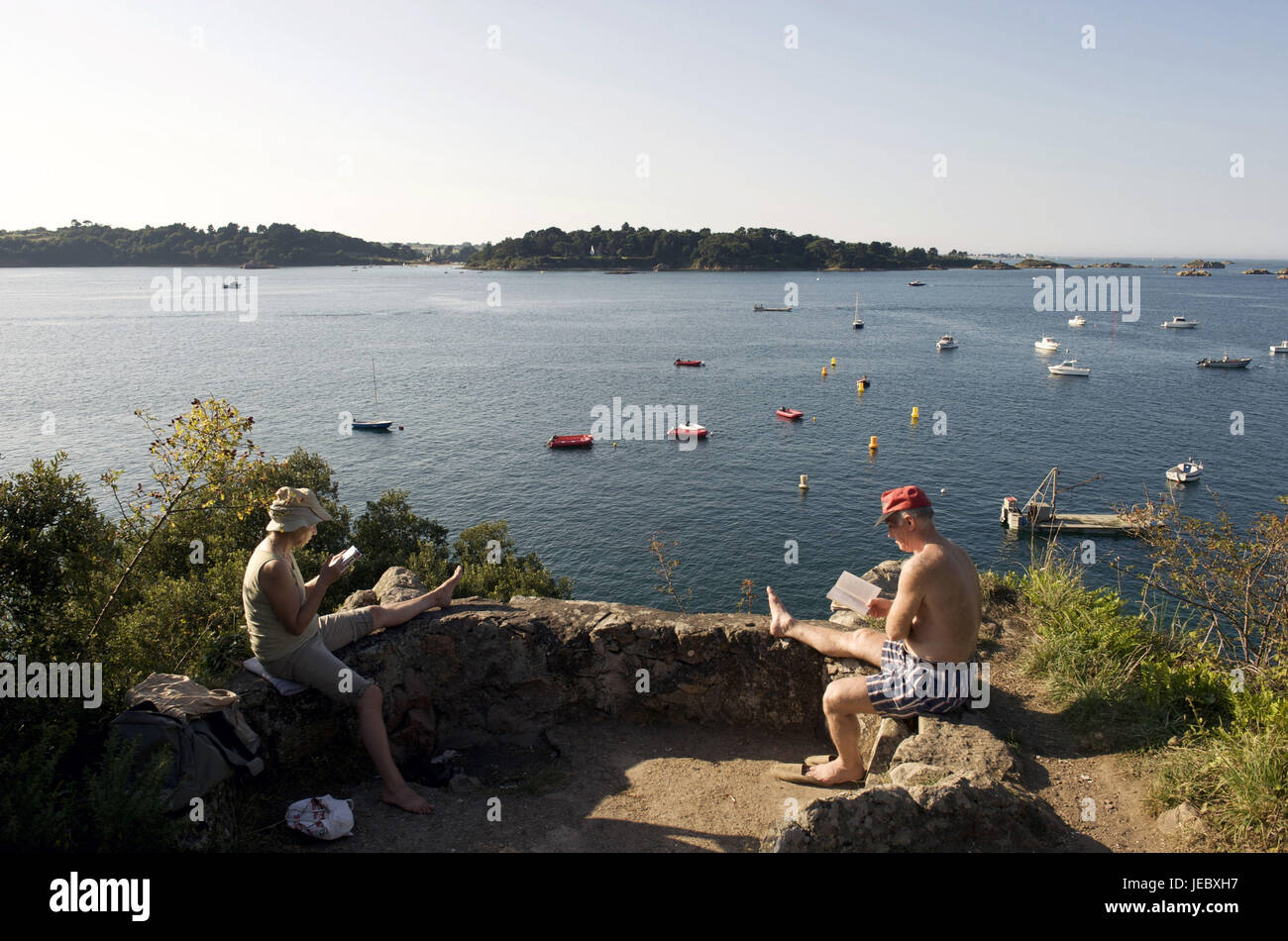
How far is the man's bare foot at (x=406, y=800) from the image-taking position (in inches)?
246

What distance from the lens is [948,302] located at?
158 meters

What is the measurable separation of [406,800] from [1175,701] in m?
7.25

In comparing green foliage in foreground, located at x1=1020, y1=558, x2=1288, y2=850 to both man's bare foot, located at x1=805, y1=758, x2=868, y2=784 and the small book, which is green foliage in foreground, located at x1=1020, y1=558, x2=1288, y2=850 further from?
the small book

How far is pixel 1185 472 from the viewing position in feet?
136

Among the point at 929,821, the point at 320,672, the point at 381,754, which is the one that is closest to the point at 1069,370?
the point at 929,821

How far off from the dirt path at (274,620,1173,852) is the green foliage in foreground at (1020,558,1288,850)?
35cm

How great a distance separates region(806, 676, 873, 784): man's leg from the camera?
20.9 feet

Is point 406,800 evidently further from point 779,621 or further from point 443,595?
point 779,621

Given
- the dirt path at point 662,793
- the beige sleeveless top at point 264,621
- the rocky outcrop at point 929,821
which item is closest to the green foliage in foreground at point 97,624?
the beige sleeveless top at point 264,621

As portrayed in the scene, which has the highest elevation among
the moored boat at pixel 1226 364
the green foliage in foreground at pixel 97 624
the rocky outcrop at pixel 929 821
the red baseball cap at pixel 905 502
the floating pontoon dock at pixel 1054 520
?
the moored boat at pixel 1226 364

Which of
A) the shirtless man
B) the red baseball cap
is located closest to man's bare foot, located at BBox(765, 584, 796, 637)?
the shirtless man

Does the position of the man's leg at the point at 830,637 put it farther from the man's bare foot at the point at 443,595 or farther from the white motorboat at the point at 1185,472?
the white motorboat at the point at 1185,472

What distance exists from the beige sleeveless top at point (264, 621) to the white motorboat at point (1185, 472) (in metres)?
48.1
